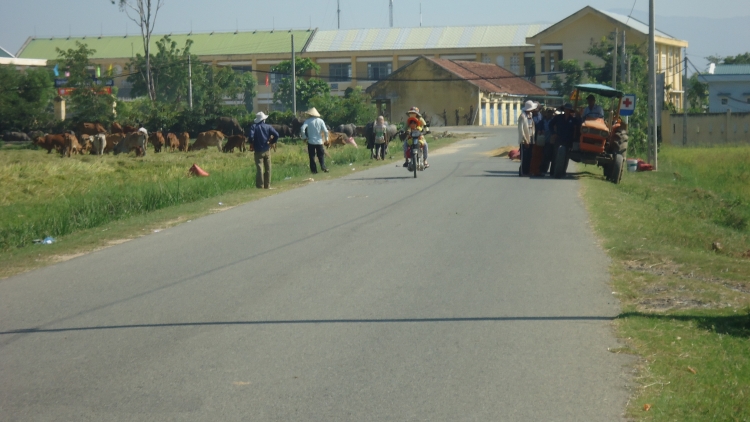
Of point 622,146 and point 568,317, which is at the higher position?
point 622,146

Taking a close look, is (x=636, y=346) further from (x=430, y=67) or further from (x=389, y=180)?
(x=430, y=67)

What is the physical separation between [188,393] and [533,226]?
911cm

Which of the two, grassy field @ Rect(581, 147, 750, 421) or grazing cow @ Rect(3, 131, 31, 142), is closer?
grassy field @ Rect(581, 147, 750, 421)

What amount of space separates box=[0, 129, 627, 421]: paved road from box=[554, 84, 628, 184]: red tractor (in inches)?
313

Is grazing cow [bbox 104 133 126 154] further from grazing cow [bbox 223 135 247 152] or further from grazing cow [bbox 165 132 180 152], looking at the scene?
grazing cow [bbox 223 135 247 152]

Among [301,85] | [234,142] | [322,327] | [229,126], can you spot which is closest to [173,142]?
[234,142]

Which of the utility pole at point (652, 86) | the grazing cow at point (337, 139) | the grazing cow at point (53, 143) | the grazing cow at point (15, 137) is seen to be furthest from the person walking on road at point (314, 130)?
the grazing cow at point (15, 137)

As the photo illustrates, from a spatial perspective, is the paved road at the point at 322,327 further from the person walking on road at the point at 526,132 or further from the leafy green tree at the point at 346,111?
the leafy green tree at the point at 346,111

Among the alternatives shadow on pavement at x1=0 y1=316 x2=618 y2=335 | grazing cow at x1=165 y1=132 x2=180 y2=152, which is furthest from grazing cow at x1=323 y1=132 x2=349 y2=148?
shadow on pavement at x1=0 y1=316 x2=618 y2=335

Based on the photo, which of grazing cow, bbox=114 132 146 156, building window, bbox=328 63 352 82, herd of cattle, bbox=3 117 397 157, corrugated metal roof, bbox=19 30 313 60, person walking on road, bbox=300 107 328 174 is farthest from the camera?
corrugated metal roof, bbox=19 30 313 60

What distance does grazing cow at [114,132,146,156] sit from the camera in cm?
4134

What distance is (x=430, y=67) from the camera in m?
80.5

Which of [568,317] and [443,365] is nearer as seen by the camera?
[443,365]

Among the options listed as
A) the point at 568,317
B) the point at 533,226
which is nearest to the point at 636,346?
the point at 568,317
